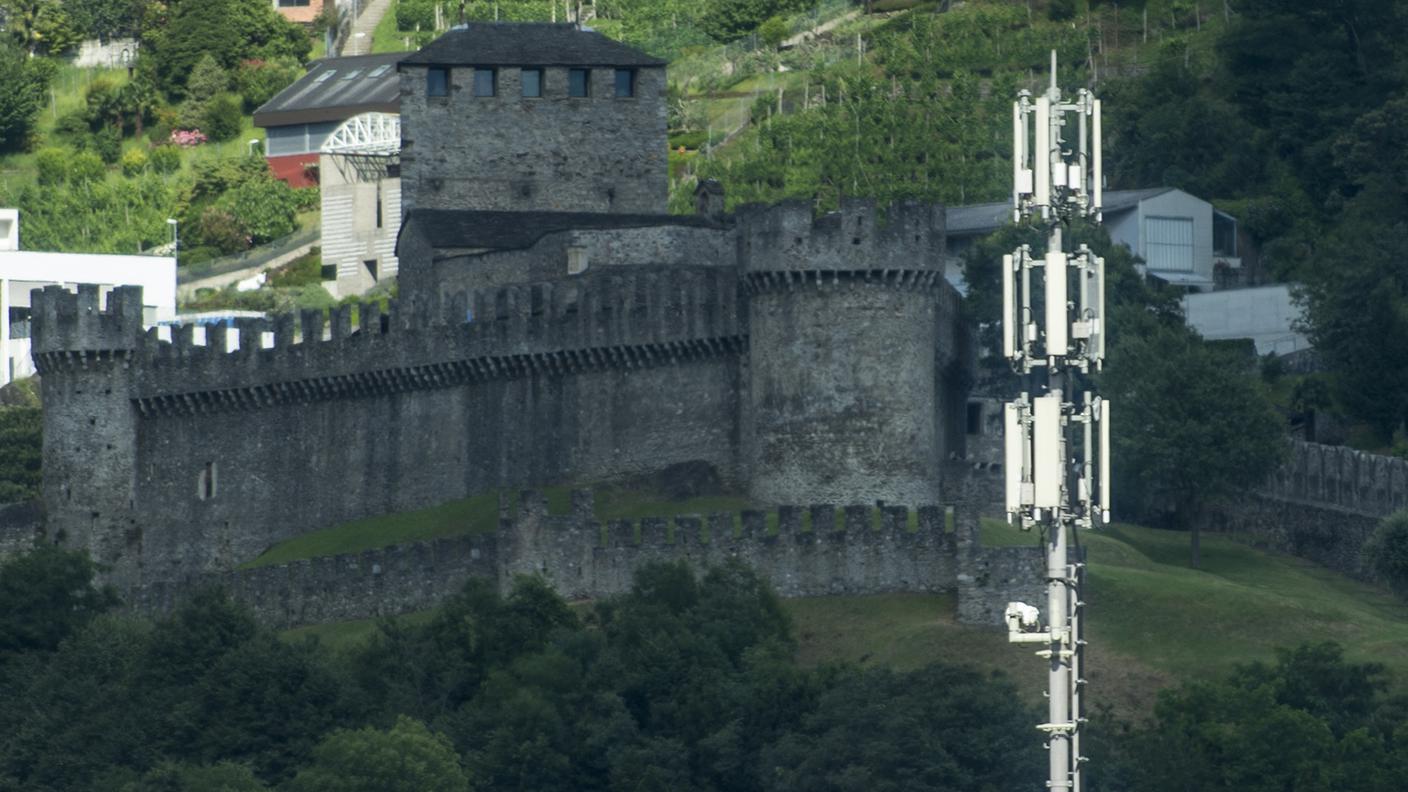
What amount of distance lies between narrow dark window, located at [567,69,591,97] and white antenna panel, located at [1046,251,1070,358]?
62.9 metres

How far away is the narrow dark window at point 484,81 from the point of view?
355ft

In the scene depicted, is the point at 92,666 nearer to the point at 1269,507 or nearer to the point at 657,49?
the point at 1269,507

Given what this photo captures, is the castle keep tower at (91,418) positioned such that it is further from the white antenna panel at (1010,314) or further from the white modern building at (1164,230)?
the white antenna panel at (1010,314)

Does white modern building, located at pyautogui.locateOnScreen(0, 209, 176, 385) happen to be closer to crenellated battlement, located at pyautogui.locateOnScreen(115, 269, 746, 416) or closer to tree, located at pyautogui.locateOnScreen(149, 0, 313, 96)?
tree, located at pyautogui.locateOnScreen(149, 0, 313, 96)

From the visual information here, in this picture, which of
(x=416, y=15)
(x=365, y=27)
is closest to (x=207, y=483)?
(x=416, y=15)

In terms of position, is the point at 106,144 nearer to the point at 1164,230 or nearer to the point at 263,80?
the point at 263,80

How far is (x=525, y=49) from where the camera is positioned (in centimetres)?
10888

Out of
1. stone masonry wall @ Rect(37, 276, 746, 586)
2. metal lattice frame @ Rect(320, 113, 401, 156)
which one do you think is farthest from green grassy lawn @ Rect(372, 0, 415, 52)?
stone masonry wall @ Rect(37, 276, 746, 586)

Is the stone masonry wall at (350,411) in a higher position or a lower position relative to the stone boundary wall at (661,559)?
higher

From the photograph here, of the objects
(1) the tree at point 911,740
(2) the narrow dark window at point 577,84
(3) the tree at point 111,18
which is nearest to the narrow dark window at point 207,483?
(2) the narrow dark window at point 577,84

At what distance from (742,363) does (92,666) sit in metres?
16.2

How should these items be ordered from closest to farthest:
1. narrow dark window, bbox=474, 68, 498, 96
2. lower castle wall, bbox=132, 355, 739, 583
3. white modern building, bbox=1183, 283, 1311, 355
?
lower castle wall, bbox=132, 355, 739, 583
narrow dark window, bbox=474, 68, 498, 96
white modern building, bbox=1183, 283, 1311, 355

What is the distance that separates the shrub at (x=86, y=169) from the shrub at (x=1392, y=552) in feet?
264

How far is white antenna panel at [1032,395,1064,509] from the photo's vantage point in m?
46.1
